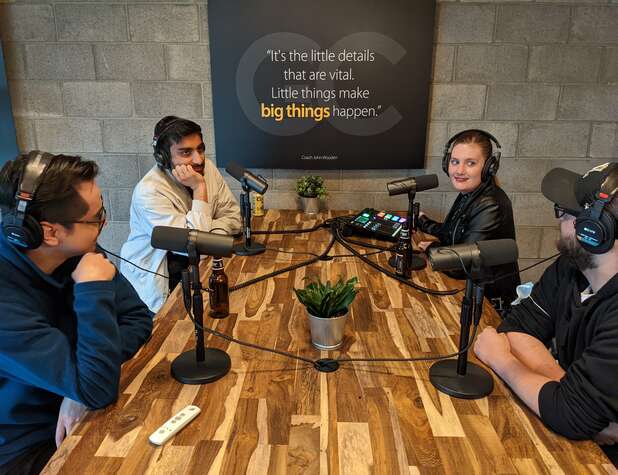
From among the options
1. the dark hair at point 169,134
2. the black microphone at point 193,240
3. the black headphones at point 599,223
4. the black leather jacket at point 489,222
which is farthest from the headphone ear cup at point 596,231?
the dark hair at point 169,134

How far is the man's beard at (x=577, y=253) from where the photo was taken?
1251 millimetres

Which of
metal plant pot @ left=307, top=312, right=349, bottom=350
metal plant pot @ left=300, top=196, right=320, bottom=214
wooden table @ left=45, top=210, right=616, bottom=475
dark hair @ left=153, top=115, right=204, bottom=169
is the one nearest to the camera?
wooden table @ left=45, top=210, right=616, bottom=475

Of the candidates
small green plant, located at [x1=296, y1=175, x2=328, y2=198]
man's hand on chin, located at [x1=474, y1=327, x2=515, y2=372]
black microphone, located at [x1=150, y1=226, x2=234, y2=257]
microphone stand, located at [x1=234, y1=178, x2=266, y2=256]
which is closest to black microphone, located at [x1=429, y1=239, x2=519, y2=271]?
man's hand on chin, located at [x1=474, y1=327, x2=515, y2=372]

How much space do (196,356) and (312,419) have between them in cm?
36

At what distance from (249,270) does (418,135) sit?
1.48 meters

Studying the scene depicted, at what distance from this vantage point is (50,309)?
1.23m

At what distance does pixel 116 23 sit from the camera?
280cm

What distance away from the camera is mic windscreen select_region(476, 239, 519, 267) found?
113cm

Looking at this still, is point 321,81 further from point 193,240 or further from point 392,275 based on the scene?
point 193,240

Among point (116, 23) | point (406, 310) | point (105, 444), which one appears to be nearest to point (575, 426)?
point (406, 310)

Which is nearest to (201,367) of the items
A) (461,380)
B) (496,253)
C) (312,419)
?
(312,419)

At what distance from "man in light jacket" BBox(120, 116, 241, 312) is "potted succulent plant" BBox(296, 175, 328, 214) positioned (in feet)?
2.10

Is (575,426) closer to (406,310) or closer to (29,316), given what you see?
(406,310)

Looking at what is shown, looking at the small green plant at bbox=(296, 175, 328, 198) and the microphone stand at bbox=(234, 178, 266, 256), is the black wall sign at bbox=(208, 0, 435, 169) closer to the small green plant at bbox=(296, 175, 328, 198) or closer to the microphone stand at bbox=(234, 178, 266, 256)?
the small green plant at bbox=(296, 175, 328, 198)
